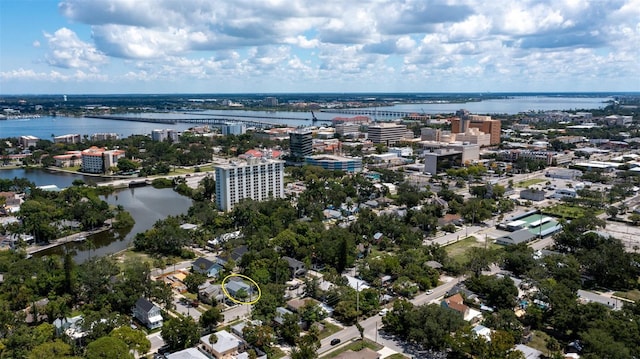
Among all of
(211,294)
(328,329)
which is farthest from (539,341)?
(211,294)

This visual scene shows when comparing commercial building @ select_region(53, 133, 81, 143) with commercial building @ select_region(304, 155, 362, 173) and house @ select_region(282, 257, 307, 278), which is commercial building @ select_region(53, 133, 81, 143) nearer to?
commercial building @ select_region(304, 155, 362, 173)

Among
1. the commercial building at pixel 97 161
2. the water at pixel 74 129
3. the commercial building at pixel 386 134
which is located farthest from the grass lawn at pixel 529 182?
the water at pixel 74 129

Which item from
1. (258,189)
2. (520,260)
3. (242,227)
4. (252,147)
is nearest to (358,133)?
(252,147)

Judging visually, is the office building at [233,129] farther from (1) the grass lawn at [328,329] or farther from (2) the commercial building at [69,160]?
(1) the grass lawn at [328,329]

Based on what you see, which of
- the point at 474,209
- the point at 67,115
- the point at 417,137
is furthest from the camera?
the point at 67,115

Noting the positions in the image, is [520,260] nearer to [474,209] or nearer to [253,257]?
[474,209]

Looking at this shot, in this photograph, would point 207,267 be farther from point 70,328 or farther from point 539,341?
point 539,341
